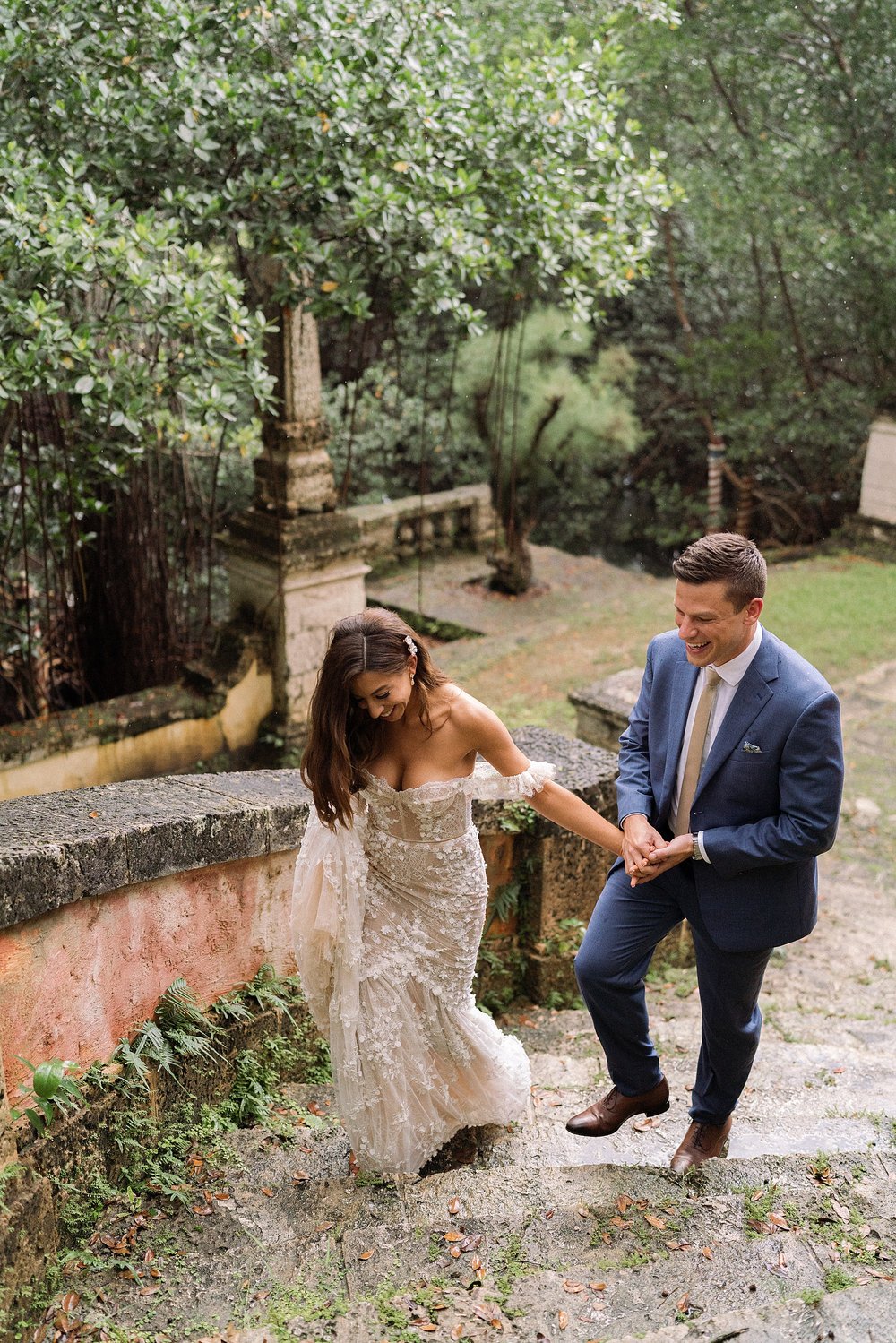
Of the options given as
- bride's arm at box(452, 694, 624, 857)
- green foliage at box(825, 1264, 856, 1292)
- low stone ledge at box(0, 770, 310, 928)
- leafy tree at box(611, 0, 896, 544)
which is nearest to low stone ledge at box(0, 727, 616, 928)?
low stone ledge at box(0, 770, 310, 928)

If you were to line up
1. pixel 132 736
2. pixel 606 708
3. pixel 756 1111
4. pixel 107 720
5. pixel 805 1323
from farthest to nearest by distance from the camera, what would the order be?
pixel 132 736 < pixel 107 720 < pixel 606 708 < pixel 756 1111 < pixel 805 1323

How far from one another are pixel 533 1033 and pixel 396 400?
9.48 meters

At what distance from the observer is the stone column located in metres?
7.22

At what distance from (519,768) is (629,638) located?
23.2ft

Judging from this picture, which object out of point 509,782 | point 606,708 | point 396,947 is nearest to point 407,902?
point 396,947

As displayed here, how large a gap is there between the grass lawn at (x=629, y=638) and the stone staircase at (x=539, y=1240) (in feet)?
15.9

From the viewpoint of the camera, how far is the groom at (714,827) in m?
2.94

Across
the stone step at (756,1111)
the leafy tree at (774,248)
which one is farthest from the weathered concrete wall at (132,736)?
the leafy tree at (774,248)

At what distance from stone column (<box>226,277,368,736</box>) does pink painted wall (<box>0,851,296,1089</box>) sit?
391 cm

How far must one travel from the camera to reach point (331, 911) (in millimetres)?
3197

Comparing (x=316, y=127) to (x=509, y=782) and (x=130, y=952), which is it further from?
(x=130, y=952)

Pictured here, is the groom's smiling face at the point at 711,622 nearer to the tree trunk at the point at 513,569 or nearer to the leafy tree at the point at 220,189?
the leafy tree at the point at 220,189

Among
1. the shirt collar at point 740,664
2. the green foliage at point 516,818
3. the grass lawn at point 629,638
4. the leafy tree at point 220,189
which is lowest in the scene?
the grass lawn at point 629,638

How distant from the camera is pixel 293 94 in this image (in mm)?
5551
